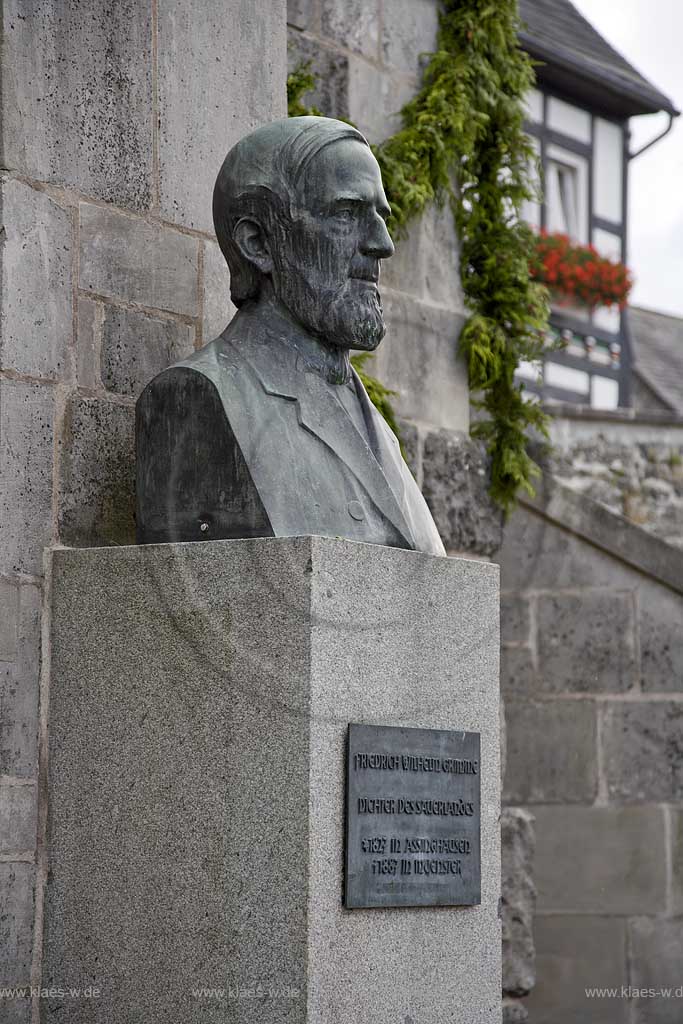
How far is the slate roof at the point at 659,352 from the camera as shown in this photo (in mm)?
18969

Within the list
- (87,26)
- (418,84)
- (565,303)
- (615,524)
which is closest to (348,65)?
(418,84)

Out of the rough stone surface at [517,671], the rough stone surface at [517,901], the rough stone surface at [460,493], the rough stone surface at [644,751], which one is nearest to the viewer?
the rough stone surface at [460,493]

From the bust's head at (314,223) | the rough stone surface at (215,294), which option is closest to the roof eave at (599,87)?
the rough stone surface at (215,294)

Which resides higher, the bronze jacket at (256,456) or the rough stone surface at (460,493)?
the rough stone surface at (460,493)

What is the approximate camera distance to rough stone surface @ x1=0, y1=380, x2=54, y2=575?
376 cm

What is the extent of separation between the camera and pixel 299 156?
12.2 feet

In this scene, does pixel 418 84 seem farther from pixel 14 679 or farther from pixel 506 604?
pixel 14 679

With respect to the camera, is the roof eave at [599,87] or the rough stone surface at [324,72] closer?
the rough stone surface at [324,72]

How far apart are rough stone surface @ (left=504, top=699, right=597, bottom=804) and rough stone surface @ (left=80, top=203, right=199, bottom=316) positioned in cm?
341

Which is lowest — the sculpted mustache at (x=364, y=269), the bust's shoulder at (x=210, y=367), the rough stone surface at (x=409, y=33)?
the bust's shoulder at (x=210, y=367)

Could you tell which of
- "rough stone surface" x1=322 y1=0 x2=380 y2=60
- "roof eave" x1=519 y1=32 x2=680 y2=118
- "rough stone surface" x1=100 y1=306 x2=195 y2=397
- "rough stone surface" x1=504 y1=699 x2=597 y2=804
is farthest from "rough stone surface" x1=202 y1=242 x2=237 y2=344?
"roof eave" x1=519 y1=32 x2=680 y2=118

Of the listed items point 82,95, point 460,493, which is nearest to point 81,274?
point 82,95

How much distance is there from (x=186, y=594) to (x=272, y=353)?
59 cm

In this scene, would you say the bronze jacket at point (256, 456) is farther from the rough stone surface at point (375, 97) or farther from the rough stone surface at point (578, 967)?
the rough stone surface at point (578, 967)
